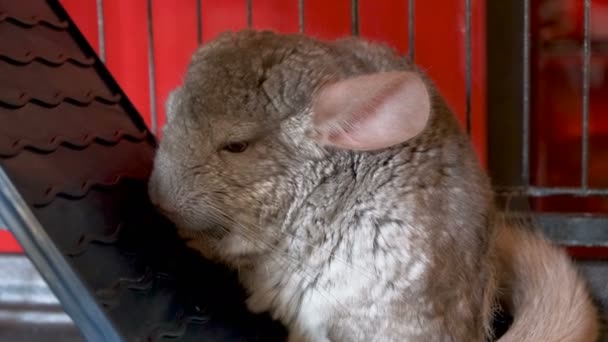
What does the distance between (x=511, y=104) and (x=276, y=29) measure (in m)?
0.62

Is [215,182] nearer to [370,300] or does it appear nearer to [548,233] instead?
[370,300]

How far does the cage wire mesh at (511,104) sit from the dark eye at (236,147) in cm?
84

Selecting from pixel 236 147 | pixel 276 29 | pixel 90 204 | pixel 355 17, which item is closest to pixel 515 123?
pixel 355 17

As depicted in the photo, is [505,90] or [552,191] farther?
[505,90]

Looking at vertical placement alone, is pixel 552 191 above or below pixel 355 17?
below

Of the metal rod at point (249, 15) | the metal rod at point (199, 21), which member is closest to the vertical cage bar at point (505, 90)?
the metal rod at point (249, 15)

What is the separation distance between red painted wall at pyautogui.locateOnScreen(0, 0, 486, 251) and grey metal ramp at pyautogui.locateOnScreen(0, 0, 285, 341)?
793 mm

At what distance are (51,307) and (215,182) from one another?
0.84 metres

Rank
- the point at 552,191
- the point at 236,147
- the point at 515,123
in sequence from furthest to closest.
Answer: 1. the point at 515,123
2. the point at 552,191
3. the point at 236,147

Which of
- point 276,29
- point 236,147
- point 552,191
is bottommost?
point 552,191

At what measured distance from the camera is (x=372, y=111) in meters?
1.11

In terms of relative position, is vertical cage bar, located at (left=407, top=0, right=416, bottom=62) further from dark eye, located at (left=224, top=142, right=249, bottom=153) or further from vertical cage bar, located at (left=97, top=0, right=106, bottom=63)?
dark eye, located at (left=224, top=142, right=249, bottom=153)

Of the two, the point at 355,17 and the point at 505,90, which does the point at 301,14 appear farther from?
the point at 505,90

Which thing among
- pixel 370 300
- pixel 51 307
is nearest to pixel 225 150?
pixel 370 300
